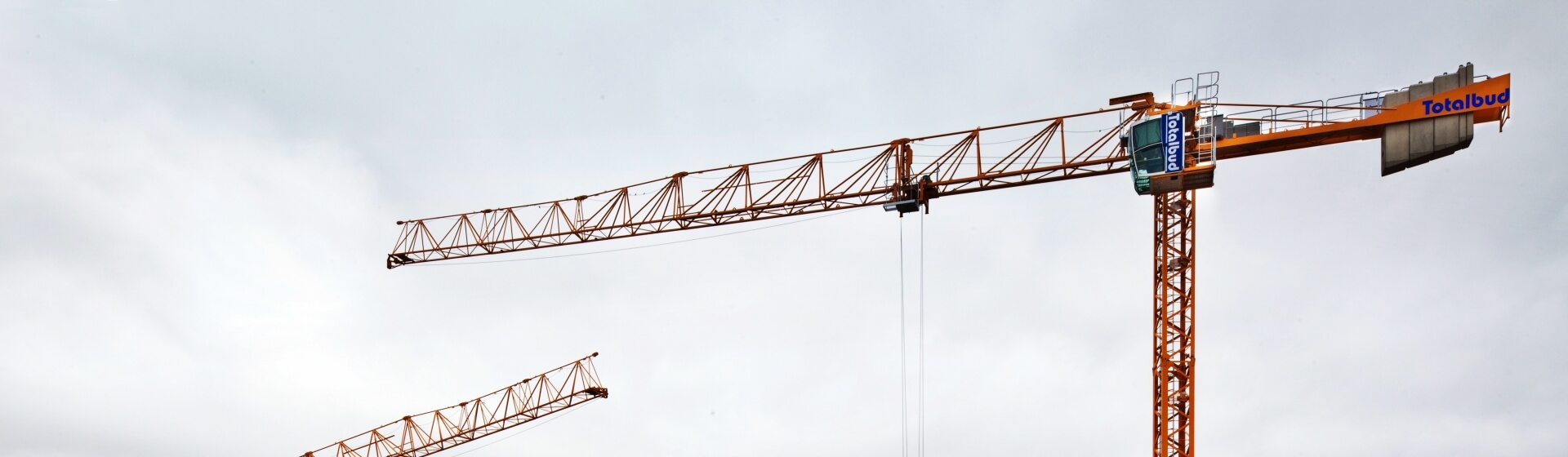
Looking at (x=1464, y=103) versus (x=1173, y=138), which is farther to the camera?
(x=1173, y=138)

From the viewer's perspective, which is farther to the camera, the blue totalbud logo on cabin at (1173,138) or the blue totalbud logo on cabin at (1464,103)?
the blue totalbud logo on cabin at (1173,138)

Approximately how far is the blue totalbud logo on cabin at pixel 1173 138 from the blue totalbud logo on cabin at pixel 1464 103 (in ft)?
40.0

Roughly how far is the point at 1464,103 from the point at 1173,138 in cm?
1421

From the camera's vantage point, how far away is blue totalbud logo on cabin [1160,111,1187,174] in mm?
72750

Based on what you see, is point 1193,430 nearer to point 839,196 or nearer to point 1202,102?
point 1202,102

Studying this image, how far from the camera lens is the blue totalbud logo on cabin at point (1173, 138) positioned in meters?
72.8

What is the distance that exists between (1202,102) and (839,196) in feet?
72.5

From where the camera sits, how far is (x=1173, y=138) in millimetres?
73062

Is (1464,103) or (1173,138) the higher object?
(1464,103)

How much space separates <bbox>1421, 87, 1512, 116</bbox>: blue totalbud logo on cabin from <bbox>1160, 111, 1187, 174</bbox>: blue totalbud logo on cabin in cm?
1218

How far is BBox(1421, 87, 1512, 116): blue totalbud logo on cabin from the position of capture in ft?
224

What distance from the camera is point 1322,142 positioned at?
74000 millimetres

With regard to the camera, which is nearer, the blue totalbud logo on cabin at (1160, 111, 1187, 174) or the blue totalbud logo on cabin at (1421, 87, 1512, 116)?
the blue totalbud logo on cabin at (1421, 87, 1512, 116)

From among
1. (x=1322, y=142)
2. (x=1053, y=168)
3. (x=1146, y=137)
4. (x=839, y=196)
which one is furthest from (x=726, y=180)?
(x=1322, y=142)
